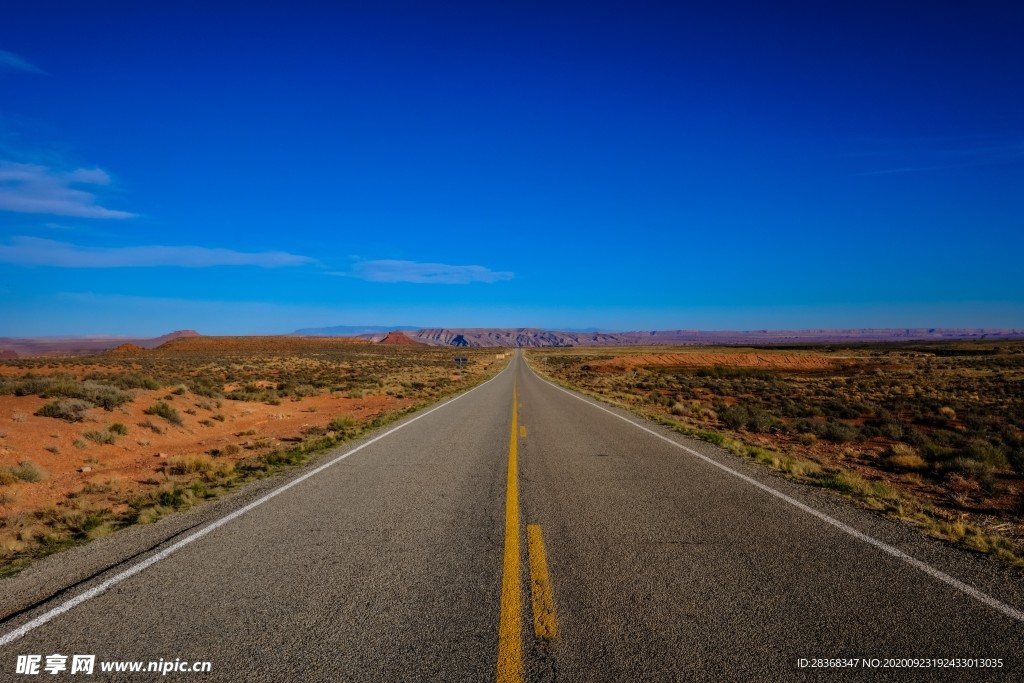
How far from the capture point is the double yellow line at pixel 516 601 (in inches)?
134

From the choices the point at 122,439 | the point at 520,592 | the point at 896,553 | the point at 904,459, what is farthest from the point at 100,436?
the point at 904,459

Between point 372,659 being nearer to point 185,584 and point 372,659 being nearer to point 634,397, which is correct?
point 185,584

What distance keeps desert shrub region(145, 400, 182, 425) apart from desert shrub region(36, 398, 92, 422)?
6.82 feet

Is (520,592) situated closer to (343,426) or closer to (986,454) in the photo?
(343,426)

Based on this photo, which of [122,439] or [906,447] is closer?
[122,439]

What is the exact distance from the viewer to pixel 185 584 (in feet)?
15.3

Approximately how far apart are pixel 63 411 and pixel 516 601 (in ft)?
51.8

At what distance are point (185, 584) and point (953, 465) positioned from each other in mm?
14434

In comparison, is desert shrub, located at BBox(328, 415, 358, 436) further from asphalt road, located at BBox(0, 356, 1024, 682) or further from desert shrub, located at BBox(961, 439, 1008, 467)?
desert shrub, located at BBox(961, 439, 1008, 467)

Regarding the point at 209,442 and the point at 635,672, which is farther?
the point at 209,442

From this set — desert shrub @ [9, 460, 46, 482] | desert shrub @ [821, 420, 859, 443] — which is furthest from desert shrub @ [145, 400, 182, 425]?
desert shrub @ [821, 420, 859, 443]

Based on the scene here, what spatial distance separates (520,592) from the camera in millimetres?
4379

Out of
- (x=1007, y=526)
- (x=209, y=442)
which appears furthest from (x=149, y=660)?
(x=209, y=442)

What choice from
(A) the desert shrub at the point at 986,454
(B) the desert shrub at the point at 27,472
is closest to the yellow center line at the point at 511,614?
(B) the desert shrub at the point at 27,472
